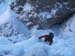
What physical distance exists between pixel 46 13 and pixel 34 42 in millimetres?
1435

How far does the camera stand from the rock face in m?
7.62

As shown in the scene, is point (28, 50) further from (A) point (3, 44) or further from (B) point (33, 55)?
(A) point (3, 44)

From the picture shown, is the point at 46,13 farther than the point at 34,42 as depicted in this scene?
Yes

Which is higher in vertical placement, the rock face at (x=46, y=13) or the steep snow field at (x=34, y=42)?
the rock face at (x=46, y=13)

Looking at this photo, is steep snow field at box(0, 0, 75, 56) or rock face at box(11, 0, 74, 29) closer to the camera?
steep snow field at box(0, 0, 75, 56)

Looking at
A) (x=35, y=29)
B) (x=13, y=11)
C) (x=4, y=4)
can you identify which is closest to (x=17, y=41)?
(x=35, y=29)

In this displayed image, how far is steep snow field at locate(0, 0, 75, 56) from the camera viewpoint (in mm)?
5973

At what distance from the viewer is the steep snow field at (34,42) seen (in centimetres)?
597

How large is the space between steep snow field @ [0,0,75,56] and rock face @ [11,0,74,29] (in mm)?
175

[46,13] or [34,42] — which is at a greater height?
[46,13]

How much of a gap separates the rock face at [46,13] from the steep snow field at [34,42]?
18cm

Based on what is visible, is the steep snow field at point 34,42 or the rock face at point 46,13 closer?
the steep snow field at point 34,42

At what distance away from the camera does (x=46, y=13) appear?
7.71m

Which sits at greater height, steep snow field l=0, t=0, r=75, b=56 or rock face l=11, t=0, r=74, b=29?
rock face l=11, t=0, r=74, b=29
